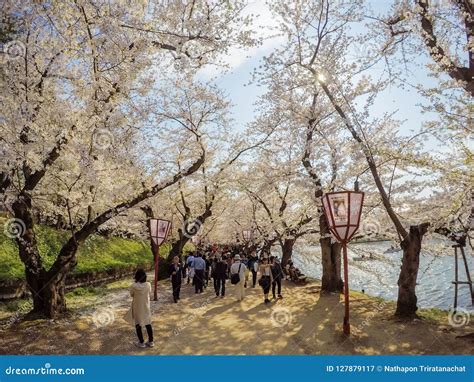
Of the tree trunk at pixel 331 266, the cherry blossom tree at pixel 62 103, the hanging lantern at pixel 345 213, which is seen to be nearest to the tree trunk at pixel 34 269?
the cherry blossom tree at pixel 62 103

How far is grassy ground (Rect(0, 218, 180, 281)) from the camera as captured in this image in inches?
537

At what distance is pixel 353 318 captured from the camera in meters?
11.3

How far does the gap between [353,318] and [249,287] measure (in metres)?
8.54

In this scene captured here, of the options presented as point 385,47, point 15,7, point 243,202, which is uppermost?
point 385,47

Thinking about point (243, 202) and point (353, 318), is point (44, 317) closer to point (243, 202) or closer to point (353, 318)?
point (353, 318)

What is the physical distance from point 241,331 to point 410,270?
5130 mm

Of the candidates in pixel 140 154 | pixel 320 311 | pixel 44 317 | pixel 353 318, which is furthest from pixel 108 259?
pixel 353 318

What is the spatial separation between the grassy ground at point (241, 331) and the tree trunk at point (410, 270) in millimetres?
433

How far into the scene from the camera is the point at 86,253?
20406 millimetres

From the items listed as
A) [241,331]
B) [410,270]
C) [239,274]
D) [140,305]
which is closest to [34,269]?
[140,305]

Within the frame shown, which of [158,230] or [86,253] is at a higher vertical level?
[158,230]

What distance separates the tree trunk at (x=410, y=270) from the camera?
34.8 ft

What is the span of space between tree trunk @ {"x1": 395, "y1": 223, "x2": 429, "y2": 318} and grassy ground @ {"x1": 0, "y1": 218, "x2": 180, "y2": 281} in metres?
12.4

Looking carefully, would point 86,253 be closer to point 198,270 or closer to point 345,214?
point 198,270
